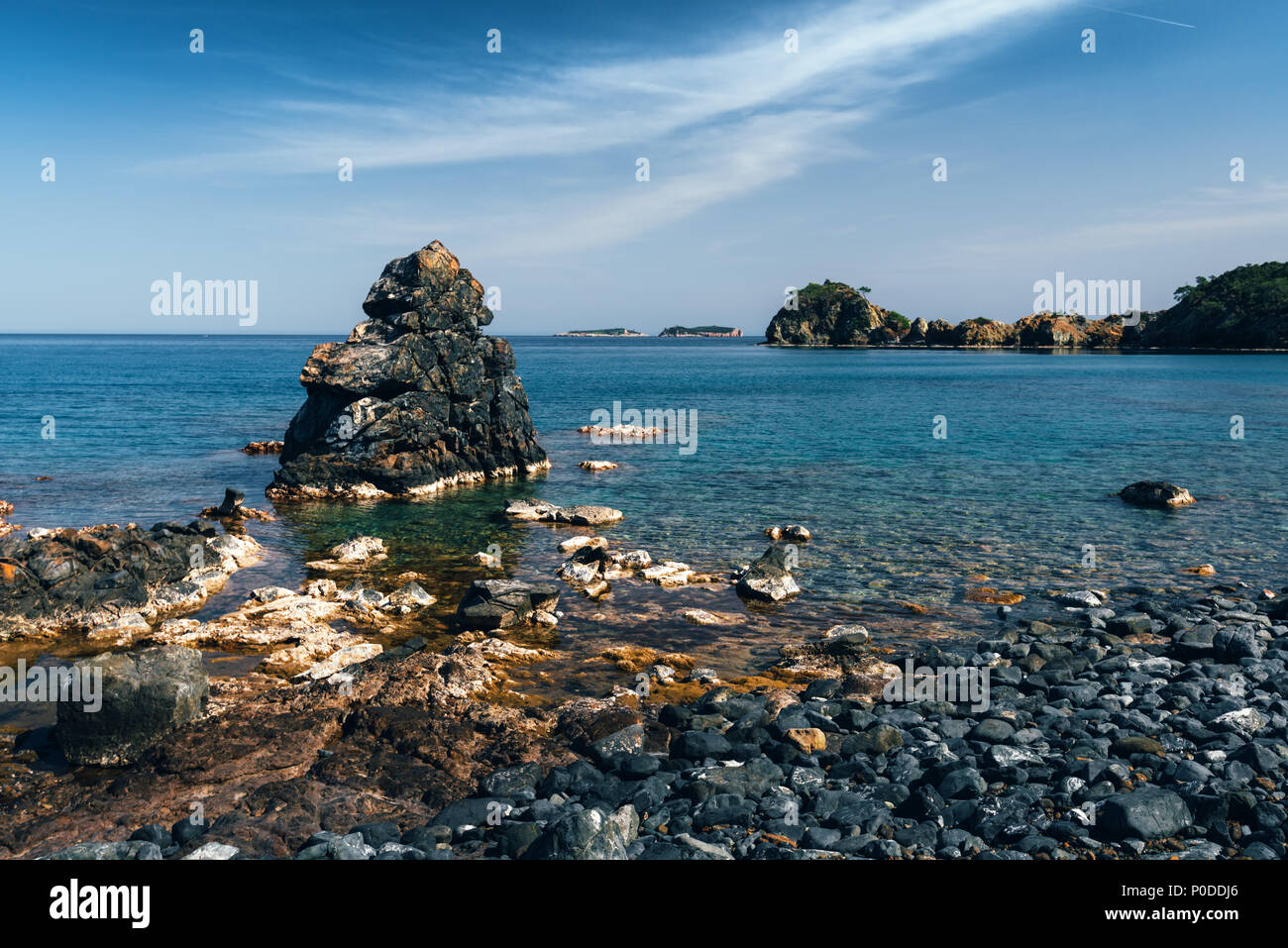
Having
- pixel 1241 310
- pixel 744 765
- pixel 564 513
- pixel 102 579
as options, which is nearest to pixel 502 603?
pixel 744 765

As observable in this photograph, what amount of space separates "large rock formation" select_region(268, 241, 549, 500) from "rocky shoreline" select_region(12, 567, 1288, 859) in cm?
2374

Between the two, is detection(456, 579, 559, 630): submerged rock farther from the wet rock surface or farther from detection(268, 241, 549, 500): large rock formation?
detection(268, 241, 549, 500): large rock formation

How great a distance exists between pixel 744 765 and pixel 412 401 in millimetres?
33569

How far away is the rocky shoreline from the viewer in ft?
33.3

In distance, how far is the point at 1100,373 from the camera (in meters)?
133

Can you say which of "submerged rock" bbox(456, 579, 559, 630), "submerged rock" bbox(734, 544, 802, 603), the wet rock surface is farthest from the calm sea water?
the wet rock surface

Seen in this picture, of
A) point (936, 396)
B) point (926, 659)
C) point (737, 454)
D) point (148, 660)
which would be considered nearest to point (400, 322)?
point (737, 454)

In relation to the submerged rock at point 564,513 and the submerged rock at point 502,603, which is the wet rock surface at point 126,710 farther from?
the submerged rock at point 564,513

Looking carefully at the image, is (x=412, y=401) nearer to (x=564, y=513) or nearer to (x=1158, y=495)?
(x=564, y=513)

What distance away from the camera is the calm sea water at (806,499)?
2312 cm

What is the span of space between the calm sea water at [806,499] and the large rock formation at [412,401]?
238 cm

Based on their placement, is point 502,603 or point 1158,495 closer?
point 502,603

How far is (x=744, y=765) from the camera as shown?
40.1ft
